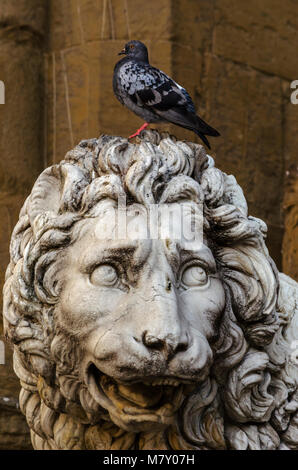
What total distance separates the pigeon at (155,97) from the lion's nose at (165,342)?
0.97m

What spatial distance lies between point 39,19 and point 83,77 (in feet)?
1.02

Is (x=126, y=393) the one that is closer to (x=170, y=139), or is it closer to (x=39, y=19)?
(x=170, y=139)

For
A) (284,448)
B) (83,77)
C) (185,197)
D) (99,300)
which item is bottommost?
(284,448)

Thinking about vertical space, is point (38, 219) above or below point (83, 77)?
below

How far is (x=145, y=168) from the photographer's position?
2918 millimetres

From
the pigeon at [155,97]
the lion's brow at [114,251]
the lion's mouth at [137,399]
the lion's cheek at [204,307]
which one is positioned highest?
the pigeon at [155,97]

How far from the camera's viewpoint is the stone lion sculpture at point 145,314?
270 cm

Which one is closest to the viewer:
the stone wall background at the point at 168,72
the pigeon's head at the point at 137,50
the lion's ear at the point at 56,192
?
the lion's ear at the point at 56,192

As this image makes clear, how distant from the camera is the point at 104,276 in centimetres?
277

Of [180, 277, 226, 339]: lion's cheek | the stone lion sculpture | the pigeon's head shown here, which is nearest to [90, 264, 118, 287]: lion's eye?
the stone lion sculpture

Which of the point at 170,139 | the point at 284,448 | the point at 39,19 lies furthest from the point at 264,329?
the point at 39,19

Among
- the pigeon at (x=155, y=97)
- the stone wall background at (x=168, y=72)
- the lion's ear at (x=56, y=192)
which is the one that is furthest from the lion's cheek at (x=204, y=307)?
the stone wall background at (x=168, y=72)

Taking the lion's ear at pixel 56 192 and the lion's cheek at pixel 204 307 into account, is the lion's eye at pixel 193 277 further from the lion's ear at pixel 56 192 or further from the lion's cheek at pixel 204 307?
the lion's ear at pixel 56 192

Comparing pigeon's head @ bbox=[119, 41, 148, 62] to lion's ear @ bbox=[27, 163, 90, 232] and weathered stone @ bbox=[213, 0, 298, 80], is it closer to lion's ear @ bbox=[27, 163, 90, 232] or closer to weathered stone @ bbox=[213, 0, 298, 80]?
lion's ear @ bbox=[27, 163, 90, 232]
